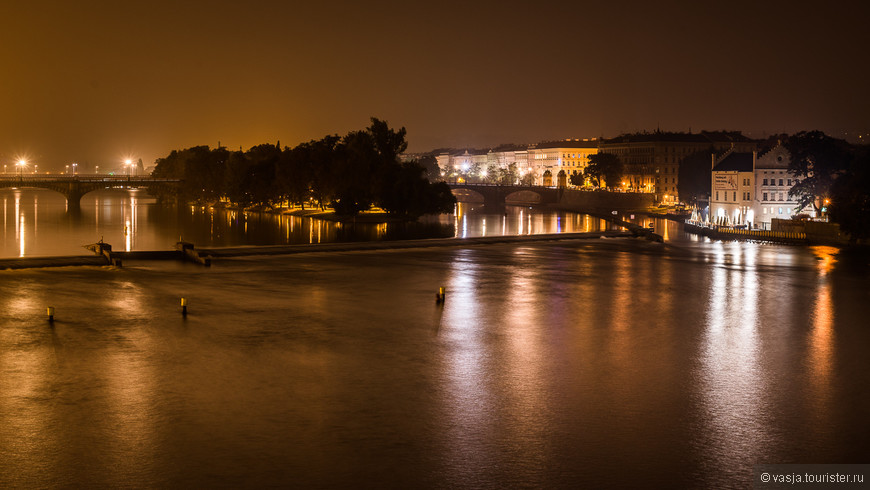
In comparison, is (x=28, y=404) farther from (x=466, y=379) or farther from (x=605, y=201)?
(x=605, y=201)

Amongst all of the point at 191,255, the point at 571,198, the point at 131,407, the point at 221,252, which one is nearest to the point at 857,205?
the point at 221,252

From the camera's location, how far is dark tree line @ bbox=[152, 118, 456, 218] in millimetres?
108312

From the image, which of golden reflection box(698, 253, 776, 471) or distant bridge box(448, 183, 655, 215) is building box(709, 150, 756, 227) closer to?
distant bridge box(448, 183, 655, 215)

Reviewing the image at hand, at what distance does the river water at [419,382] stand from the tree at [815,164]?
176ft

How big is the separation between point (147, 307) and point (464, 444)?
1957 cm

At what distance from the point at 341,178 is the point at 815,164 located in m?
57.1

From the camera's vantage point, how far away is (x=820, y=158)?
293 feet

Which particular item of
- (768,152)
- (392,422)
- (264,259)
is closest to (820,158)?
(768,152)

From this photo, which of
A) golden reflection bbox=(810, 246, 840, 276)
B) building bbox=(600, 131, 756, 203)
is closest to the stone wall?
building bbox=(600, 131, 756, 203)

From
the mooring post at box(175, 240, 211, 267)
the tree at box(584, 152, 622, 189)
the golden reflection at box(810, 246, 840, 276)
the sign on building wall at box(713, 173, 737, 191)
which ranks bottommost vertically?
the golden reflection at box(810, 246, 840, 276)

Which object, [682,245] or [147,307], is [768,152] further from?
[147,307]

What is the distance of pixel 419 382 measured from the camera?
67.4 feet

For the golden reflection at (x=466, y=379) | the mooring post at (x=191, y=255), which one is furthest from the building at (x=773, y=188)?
the golden reflection at (x=466, y=379)

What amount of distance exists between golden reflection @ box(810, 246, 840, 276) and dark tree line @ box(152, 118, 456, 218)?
171 feet
